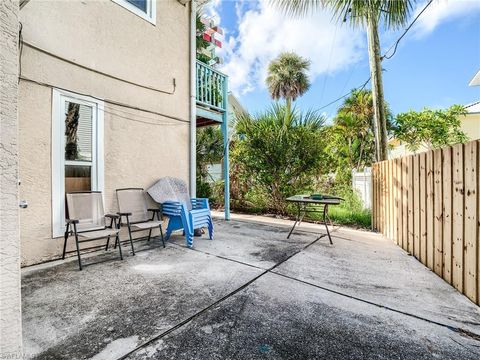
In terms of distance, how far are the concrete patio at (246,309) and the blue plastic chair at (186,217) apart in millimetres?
569

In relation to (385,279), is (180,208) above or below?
above

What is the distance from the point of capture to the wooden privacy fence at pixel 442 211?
216 centimetres

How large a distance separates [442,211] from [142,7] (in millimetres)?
5811

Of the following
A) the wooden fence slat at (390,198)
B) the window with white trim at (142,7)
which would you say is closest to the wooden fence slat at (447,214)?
the wooden fence slat at (390,198)

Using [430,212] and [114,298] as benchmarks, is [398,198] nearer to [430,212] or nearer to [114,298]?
[430,212]

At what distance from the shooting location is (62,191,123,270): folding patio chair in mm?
3213

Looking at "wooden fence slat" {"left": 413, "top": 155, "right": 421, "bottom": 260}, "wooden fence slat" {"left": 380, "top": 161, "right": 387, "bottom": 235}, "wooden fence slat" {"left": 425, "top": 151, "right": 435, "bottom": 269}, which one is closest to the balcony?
"wooden fence slat" {"left": 380, "top": 161, "right": 387, "bottom": 235}

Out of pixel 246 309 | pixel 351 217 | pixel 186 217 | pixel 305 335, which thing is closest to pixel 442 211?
pixel 305 335

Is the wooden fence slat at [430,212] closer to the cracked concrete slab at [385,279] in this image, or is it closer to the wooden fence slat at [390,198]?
the cracked concrete slab at [385,279]

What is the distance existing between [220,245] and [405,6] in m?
5.47

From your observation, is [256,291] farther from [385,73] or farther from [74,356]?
[385,73]

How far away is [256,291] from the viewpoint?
2.39m

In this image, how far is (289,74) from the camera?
17984mm

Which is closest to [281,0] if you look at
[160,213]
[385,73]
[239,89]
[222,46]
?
[385,73]
